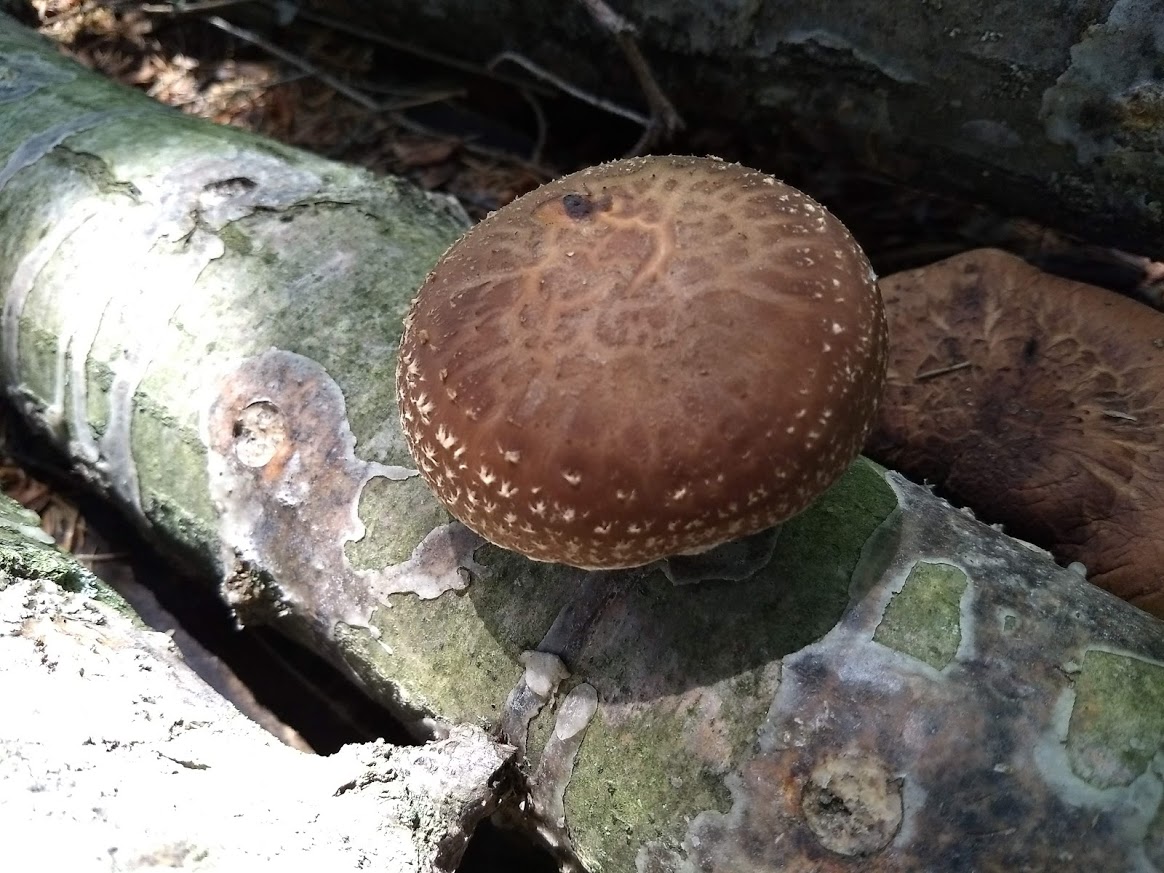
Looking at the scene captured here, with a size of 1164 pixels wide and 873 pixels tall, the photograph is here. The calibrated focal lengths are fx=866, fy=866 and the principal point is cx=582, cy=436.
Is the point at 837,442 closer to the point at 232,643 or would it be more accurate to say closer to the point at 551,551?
the point at 551,551

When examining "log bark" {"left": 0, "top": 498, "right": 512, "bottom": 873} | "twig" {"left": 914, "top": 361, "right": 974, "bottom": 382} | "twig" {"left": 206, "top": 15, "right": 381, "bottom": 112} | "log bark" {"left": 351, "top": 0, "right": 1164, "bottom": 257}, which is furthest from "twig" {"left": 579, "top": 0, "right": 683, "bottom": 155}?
"log bark" {"left": 0, "top": 498, "right": 512, "bottom": 873}

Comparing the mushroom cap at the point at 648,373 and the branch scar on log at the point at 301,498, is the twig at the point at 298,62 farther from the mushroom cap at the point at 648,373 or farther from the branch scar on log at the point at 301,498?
the mushroom cap at the point at 648,373

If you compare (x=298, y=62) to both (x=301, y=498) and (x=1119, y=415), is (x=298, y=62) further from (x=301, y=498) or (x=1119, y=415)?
(x=1119, y=415)

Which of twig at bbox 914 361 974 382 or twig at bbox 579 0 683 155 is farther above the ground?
twig at bbox 579 0 683 155

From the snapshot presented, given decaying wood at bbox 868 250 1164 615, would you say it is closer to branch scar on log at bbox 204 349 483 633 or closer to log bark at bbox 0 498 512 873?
branch scar on log at bbox 204 349 483 633

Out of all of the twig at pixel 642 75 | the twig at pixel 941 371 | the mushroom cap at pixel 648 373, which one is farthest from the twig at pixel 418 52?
the mushroom cap at pixel 648 373

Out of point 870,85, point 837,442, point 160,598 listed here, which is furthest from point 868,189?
point 160,598
